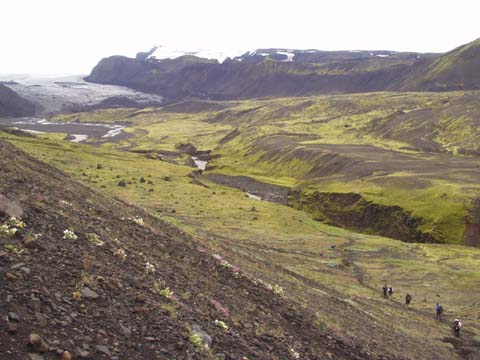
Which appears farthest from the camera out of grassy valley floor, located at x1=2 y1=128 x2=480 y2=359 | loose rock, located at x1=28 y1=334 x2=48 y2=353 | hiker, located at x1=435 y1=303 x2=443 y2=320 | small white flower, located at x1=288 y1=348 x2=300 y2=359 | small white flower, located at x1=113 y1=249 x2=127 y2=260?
hiker, located at x1=435 y1=303 x2=443 y2=320

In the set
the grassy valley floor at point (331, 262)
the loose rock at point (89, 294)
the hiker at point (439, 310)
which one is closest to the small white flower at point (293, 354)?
the grassy valley floor at point (331, 262)

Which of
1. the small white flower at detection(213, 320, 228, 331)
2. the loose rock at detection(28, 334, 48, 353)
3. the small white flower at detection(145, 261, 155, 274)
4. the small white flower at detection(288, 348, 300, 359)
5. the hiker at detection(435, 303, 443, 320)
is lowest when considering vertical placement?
the hiker at detection(435, 303, 443, 320)

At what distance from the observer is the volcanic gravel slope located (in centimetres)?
1070

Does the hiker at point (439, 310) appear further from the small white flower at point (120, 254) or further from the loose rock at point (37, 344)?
the loose rock at point (37, 344)

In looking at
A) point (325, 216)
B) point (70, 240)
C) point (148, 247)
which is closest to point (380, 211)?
point (325, 216)

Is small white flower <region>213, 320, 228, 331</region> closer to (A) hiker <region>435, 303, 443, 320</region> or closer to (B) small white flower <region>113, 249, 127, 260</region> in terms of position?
(B) small white flower <region>113, 249, 127, 260</region>

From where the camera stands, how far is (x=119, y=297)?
13281 millimetres

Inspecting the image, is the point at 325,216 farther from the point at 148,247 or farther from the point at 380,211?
the point at 148,247

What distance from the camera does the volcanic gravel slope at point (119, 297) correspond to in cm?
1070

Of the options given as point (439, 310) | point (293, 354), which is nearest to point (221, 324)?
point (293, 354)

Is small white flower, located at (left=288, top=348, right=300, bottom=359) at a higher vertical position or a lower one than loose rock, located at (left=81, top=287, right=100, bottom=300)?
lower

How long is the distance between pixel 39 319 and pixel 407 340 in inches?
947

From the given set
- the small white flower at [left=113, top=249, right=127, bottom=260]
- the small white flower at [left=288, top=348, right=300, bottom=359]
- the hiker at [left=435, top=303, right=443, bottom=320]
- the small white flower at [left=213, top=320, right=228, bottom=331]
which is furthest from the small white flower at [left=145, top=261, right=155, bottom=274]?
the hiker at [left=435, top=303, right=443, bottom=320]

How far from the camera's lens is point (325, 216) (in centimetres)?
9212
